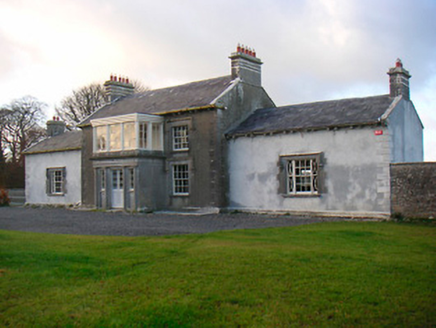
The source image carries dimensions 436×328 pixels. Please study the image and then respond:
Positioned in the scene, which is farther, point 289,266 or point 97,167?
point 97,167

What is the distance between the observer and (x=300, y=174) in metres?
20.5

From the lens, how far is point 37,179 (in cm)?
3216

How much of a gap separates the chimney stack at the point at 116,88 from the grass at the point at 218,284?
67.5 feet

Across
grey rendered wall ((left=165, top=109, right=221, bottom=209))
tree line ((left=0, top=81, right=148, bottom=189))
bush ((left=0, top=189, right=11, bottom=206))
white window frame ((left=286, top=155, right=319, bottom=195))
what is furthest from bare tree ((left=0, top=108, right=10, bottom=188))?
white window frame ((left=286, top=155, right=319, bottom=195))

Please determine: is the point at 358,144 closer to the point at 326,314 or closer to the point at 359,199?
the point at 359,199

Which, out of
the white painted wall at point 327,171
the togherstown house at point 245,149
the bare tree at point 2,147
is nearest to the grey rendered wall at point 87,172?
the togherstown house at point 245,149

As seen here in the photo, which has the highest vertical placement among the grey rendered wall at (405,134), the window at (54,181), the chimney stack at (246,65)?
the chimney stack at (246,65)

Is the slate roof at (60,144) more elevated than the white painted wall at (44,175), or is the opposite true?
the slate roof at (60,144)

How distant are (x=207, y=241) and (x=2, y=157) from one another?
145 ft

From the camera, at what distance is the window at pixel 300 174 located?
2006 cm

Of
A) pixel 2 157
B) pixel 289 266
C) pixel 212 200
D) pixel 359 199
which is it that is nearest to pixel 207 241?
pixel 289 266

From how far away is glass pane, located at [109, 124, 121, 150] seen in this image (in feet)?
80.4

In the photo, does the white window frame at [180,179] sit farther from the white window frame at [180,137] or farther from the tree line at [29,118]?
the tree line at [29,118]

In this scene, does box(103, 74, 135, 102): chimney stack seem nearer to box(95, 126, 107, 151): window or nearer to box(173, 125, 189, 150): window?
box(95, 126, 107, 151): window
